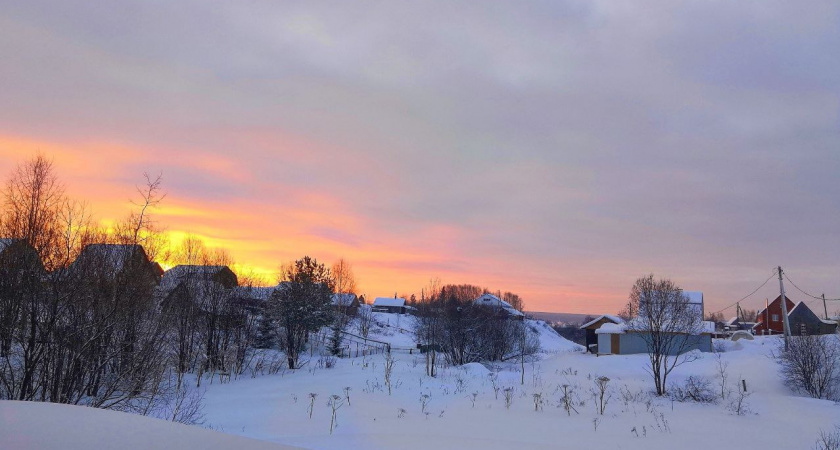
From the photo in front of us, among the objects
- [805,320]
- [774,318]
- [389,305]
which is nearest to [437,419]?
[805,320]

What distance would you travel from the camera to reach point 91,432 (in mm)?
2639

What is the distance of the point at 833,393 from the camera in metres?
23.1

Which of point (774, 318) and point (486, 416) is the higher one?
point (774, 318)

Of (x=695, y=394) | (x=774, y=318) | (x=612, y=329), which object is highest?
(x=774, y=318)

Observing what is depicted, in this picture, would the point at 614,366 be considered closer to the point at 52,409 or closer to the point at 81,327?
the point at 81,327

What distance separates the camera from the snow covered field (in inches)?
110

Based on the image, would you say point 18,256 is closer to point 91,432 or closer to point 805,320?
point 91,432

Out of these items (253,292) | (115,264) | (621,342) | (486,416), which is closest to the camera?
(115,264)

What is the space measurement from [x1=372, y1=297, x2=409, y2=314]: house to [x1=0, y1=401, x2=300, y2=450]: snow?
8974cm

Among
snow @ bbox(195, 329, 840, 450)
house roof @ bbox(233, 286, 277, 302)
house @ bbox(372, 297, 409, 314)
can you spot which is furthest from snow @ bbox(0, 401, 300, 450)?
house @ bbox(372, 297, 409, 314)

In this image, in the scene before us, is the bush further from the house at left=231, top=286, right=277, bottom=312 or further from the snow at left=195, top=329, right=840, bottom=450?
the house at left=231, top=286, right=277, bottom=312

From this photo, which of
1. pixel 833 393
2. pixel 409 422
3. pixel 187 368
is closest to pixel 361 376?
pixel 187 368

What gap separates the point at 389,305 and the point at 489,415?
7941cm

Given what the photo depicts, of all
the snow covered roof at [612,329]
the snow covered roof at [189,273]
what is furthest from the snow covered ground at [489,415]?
the snow covered roof at [612,329]
